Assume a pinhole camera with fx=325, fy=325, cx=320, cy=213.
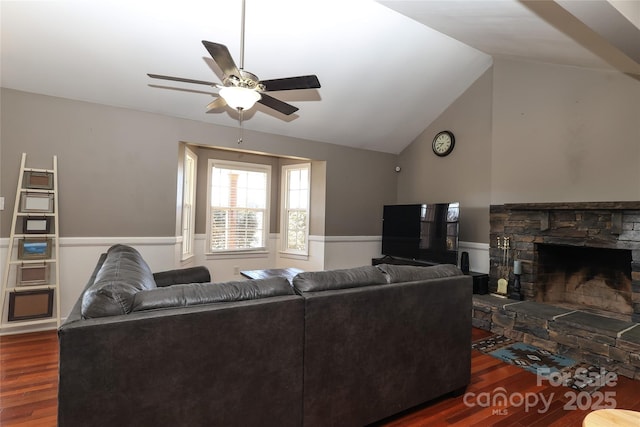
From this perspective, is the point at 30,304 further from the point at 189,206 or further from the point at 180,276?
the point at 189,206

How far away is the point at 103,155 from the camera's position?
380 centimetres

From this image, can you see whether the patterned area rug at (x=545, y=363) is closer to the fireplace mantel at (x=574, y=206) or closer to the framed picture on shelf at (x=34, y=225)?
the fireplace mantel at (x=574, y=206)

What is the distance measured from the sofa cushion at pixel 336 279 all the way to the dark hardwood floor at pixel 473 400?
0.94m

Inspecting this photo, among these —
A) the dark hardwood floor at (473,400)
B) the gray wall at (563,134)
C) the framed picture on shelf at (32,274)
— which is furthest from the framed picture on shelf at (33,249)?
the gray wall at (563,134)

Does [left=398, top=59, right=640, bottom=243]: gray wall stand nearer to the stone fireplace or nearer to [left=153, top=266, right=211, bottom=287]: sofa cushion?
the stone fireplace

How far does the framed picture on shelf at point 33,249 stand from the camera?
11.2ft

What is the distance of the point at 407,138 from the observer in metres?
5.72

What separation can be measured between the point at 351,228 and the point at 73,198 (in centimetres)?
388

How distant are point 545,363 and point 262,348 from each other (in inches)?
109

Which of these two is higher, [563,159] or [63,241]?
[563,159]

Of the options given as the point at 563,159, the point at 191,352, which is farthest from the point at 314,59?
the point at 191,352

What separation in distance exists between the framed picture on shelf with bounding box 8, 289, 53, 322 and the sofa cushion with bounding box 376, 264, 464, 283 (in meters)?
3.63

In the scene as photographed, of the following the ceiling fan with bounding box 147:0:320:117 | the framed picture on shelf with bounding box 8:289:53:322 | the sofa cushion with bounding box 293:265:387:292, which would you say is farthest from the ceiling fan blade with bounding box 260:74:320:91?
the framed picture on shelf with bounding box 8:289:53:322

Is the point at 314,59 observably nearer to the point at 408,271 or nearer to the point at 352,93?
the point at 352,93
